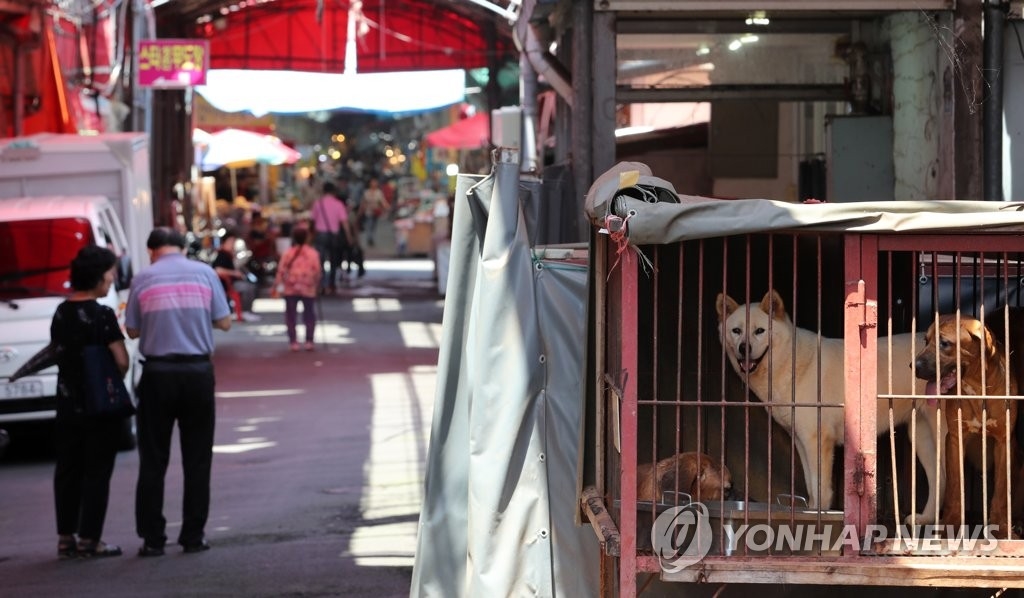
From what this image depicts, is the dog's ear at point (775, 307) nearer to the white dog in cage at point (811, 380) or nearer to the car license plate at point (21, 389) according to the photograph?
the white dog in cage at point (811, 380)

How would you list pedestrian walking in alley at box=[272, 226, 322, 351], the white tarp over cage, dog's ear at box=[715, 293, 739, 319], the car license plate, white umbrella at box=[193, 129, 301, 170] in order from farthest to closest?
1. white umbrella at box=[193, 129, 301, 170]
2. pedestrian walking in alley at box=[272, 226, 322, 351]
3. the car license plate
4. dog's ear at box=[715, 293, 739, 319]
5. the white tarp over cage

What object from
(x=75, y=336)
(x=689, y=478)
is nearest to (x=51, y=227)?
(x=75, y=336)

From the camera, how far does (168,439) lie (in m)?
8.48

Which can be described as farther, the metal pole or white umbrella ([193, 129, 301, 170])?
white umbrella ([193, 129, 301, 170])

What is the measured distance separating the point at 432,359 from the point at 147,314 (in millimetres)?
9048

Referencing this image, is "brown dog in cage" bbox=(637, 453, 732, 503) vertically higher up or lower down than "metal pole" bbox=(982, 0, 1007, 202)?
lower down

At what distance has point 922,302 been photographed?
5.74 m

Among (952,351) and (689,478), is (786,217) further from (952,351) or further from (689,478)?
(689,478)

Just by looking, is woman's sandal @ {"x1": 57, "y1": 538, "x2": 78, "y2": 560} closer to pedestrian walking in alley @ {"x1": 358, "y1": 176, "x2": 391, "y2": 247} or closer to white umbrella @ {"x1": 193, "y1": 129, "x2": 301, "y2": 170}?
white umbrella @ {"x1": 193, "y1": 129, "x2": 301, "y2": 170}

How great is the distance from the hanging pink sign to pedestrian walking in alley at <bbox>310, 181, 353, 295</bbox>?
6581 mm

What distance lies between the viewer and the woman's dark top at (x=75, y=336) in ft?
27.3

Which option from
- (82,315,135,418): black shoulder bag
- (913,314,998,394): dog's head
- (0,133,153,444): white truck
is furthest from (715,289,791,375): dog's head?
(0,133,153,444): white truck

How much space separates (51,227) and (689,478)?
848 centimetres

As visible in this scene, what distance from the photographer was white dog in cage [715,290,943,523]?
5.29 meters
